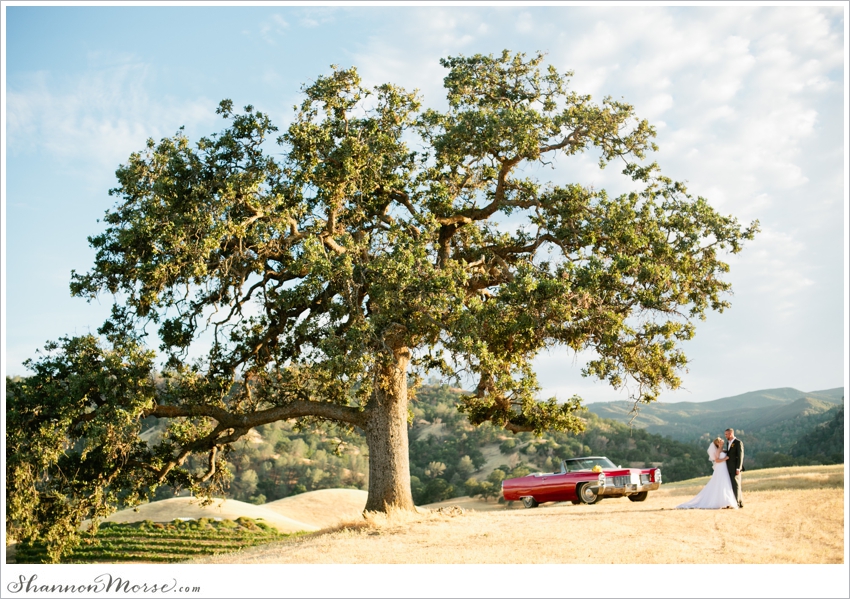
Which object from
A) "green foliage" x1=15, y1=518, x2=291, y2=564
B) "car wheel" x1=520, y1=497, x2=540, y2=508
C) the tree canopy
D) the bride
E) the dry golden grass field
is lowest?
"green foliage" x1=15, y1=518, x2=291, y2=564

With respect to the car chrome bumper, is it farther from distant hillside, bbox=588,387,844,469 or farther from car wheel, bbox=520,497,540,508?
distant hillside, bbox=588,387,844,469

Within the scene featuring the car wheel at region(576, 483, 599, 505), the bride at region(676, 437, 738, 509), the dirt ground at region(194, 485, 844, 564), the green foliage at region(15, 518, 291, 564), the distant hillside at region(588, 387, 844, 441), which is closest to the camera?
the dirt ground at region(194, 485, 844, 564)

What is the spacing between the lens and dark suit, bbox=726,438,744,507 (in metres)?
14.0

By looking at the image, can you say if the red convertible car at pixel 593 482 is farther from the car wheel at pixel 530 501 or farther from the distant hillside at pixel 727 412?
the distant hillside at pixel 727 412

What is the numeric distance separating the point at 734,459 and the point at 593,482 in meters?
6.12

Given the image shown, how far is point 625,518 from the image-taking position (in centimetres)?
1423

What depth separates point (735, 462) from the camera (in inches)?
554

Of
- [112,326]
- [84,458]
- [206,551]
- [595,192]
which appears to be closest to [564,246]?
[595,192]

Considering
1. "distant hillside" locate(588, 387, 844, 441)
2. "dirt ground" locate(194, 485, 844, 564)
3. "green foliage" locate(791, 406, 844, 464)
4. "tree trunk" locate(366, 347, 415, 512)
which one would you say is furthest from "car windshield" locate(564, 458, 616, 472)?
"distant hillside" locate(588, 387, 844, 441)

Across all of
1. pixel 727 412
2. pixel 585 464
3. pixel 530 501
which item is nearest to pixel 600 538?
pixel 585 464

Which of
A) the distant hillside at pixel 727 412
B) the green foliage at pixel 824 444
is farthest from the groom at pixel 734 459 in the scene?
the distant hillside at pixel 727 412

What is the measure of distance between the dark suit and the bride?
8 centimetres

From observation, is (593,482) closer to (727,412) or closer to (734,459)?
(734,459)

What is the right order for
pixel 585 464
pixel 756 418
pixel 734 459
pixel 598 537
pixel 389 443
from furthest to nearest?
pixel 756 418
pixel 585 464
pixel 389 443
pixel 734 459
pixel 598 537
